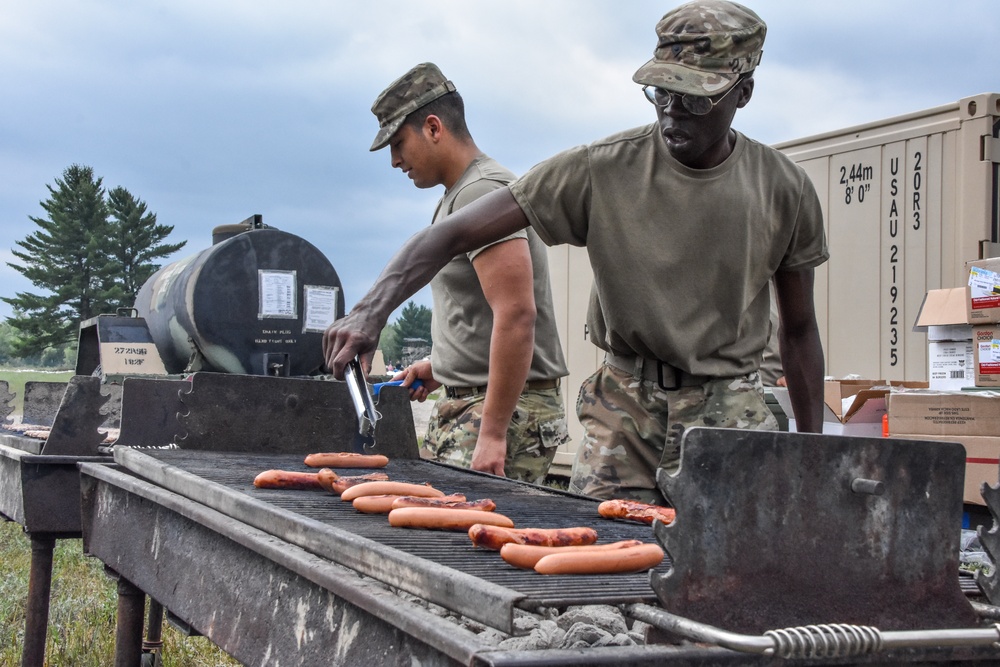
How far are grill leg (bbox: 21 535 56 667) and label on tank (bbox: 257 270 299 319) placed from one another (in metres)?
4.60

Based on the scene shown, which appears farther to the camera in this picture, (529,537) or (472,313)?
(472,313)

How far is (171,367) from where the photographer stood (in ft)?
29.1

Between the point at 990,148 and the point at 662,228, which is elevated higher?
the point at 990,148

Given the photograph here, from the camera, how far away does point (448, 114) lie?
4.47m

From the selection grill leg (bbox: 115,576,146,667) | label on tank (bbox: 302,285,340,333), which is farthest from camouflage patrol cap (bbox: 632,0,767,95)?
label on tank (bbox: 302,285,340,333)

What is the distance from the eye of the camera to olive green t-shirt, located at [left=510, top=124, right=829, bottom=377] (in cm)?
311

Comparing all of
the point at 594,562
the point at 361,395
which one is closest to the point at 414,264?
the point at 361,395

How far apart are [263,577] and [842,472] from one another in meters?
1.29

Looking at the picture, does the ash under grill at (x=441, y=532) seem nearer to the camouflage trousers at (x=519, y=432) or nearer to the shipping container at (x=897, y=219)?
the camouflage trousers at (x=519, y=432)

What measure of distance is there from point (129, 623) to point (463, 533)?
202 centimetres

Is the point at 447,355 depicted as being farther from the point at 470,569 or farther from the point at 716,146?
the point at 470,569

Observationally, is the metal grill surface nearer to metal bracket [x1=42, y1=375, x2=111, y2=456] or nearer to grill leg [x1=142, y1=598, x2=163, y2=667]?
metal bracket [x1=42, y1=375, x2=111, y2=456]

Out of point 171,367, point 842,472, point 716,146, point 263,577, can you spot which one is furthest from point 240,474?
point 171,367

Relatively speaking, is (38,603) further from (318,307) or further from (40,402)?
(318,307)
